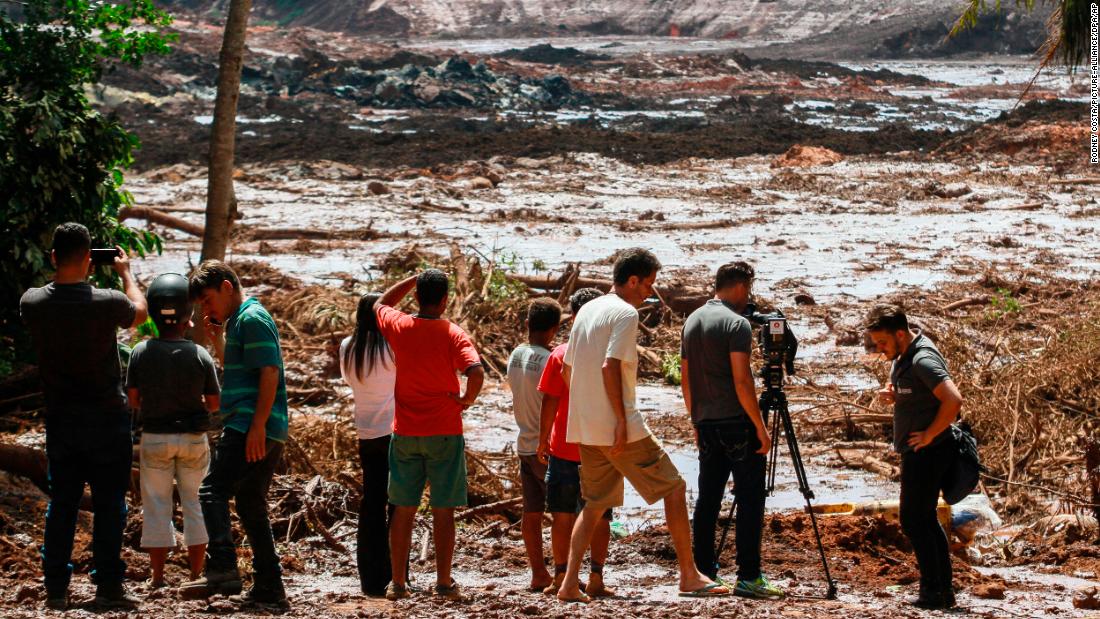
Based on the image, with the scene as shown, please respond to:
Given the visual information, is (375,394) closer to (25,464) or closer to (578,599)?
(578,599)

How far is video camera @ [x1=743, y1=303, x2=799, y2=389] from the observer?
645 centimetres

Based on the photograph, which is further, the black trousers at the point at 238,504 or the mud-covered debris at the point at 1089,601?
the mud-covered debris at the point at 1089,601

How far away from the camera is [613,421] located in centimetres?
601

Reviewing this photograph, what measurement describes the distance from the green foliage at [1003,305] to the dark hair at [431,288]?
31.1 ft

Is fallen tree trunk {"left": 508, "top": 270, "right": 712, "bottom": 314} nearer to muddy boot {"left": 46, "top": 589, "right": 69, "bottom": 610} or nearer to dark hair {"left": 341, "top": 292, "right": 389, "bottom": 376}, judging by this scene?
dark hair {"left": 341, "top": 292, "right": 389, "bottom": 376}

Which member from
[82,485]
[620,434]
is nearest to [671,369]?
[620,434]

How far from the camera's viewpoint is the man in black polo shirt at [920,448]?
6.13 meters

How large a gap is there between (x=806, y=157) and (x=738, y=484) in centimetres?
2322

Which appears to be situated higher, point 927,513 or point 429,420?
point 429,420

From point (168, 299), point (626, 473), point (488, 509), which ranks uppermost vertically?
point (168, 299)

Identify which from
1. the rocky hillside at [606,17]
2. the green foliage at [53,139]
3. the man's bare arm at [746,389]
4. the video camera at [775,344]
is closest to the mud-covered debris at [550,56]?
the rocky hillside at [606,17]

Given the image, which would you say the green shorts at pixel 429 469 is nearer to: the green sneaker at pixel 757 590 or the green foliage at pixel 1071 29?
the green sneaker at pixel 757 590

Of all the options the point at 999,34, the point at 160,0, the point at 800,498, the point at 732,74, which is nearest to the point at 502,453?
the point at 800,498

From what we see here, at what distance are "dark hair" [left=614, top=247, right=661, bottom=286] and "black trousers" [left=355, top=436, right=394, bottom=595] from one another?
140 cm
